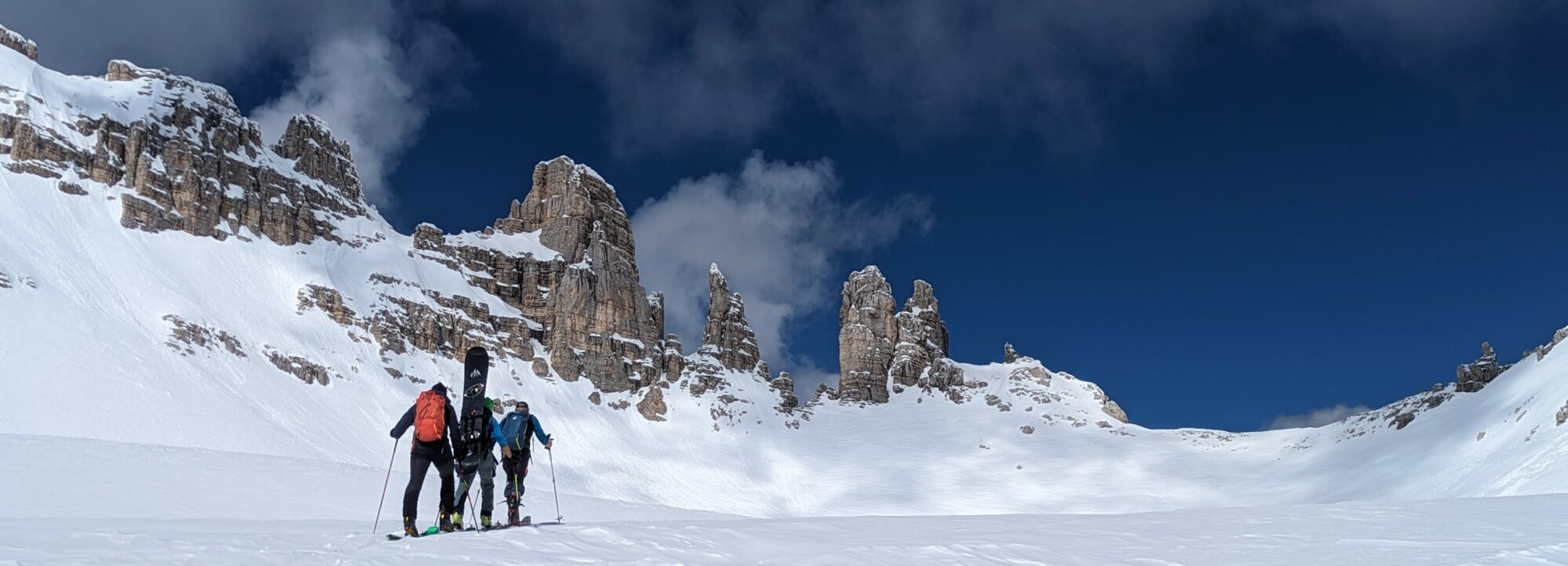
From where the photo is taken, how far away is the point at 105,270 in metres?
84.7

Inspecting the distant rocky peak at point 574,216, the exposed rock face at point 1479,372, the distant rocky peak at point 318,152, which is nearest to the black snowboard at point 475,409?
the exposed rock face at point 1479,372

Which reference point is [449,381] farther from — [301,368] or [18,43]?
[18,43]

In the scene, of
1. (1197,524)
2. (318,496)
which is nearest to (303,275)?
(318,496)

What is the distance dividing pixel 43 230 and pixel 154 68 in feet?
127

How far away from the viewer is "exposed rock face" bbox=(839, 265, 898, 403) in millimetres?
163500

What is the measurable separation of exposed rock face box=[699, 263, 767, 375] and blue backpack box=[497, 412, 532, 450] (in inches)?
5366

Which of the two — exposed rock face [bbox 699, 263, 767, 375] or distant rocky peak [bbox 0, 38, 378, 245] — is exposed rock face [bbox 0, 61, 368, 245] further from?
exposed rock face [bbox 699, 263, 767, 375]

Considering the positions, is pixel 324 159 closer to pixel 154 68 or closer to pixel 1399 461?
pixel 154 68

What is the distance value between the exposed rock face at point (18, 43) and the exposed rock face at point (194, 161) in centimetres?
842

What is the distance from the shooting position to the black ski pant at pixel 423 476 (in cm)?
1288

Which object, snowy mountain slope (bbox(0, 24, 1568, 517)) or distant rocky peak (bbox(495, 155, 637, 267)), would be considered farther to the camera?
distant rocky peak (bbox(495, 155, 637, 267))

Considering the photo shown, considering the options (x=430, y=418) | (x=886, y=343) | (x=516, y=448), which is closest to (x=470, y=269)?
(x=886, y=343)

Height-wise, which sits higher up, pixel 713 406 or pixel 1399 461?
pixel 713 406

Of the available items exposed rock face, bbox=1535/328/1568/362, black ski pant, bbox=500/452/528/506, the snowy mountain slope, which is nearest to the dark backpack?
black ski pant, bbox=500/452/528/506
